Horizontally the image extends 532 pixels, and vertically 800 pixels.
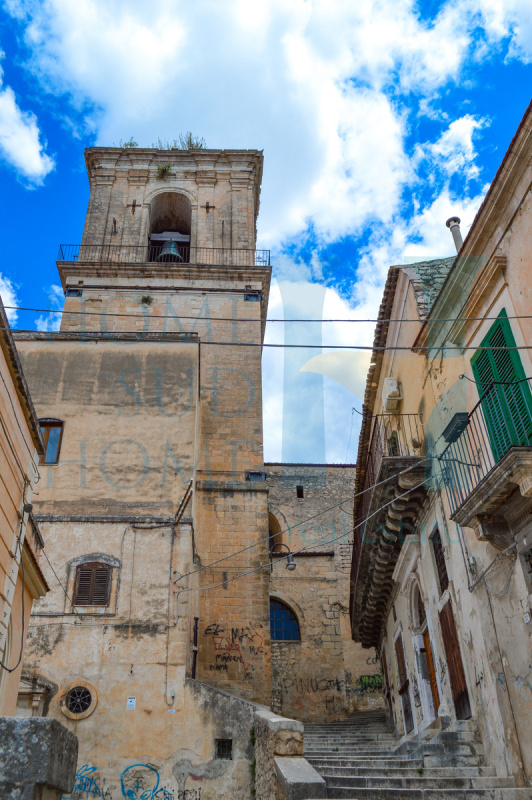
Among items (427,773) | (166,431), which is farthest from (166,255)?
(427,773)

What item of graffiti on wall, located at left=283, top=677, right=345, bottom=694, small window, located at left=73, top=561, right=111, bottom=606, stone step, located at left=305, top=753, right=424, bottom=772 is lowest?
stone step, located at left=305, top=753, right=424, bottom=772

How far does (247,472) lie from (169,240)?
10.7 meters

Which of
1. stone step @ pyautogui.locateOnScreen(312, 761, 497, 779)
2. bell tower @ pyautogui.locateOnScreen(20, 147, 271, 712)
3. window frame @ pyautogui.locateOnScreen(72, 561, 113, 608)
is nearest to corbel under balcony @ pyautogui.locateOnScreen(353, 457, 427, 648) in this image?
bell tower @ pyautogui.locateOnScreen(20, 147, 271, 712)

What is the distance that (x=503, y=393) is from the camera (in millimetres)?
7008

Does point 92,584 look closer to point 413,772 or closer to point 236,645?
point 236,645

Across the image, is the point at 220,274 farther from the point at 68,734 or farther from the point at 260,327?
the point at 68,734

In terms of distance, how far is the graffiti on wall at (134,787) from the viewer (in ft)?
33.0

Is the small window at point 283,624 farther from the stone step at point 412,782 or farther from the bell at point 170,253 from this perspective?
the stone step at point 412,782

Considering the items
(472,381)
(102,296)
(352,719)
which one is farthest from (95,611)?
(102,296)

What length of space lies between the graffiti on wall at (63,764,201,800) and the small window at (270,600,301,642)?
1240 cm

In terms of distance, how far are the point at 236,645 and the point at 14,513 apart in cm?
843

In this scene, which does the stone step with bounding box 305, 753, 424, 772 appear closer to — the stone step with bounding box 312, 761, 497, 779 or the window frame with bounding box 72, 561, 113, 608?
the stone step with bounding box 312, 761, 497, 779

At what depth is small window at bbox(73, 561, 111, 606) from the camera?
11.6 metres

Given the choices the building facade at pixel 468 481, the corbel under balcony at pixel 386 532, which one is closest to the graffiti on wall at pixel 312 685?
the corbel under balcony at pixel 386 532
